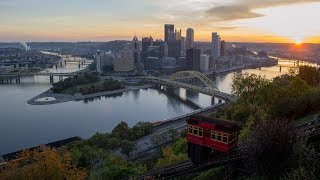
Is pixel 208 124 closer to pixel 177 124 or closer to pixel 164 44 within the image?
pixel 177 124

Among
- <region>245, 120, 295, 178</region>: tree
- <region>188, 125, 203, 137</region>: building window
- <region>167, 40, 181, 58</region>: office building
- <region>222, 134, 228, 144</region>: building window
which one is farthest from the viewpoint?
<region>167, 40, 181, 58</region>: office building

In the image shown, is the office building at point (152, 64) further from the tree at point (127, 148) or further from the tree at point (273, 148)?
the tree at point (273, 148)

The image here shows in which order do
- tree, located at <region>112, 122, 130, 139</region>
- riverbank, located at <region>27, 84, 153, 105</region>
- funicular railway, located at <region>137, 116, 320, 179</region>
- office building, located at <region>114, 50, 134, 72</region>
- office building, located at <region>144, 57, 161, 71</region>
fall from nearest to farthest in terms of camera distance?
funicular railway, located at <region>137, 116, 320, 179</region>
tree, located at <region>112, 122, 130, 139</region>
riverbank, located at <region>27, 84, 153, 105</region>
office building, located at <region>114, 50, 134, 72</region>
office building, located at <region>144, 57, 161, 71</region>

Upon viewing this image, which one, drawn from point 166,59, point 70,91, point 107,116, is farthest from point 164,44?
point 107,116

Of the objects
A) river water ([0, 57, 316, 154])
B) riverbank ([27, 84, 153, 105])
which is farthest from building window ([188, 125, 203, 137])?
riverbank ([27, 84, 153, 105])

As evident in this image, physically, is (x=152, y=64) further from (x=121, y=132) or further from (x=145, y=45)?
(x=121, y=132)

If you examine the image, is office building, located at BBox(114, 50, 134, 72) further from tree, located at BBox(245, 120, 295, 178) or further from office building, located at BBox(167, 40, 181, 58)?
tree, located at BBox(245, 120, 295, 178)

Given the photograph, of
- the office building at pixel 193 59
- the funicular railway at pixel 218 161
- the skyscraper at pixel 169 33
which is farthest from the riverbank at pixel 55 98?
the skyscraper at pixel 169 33
